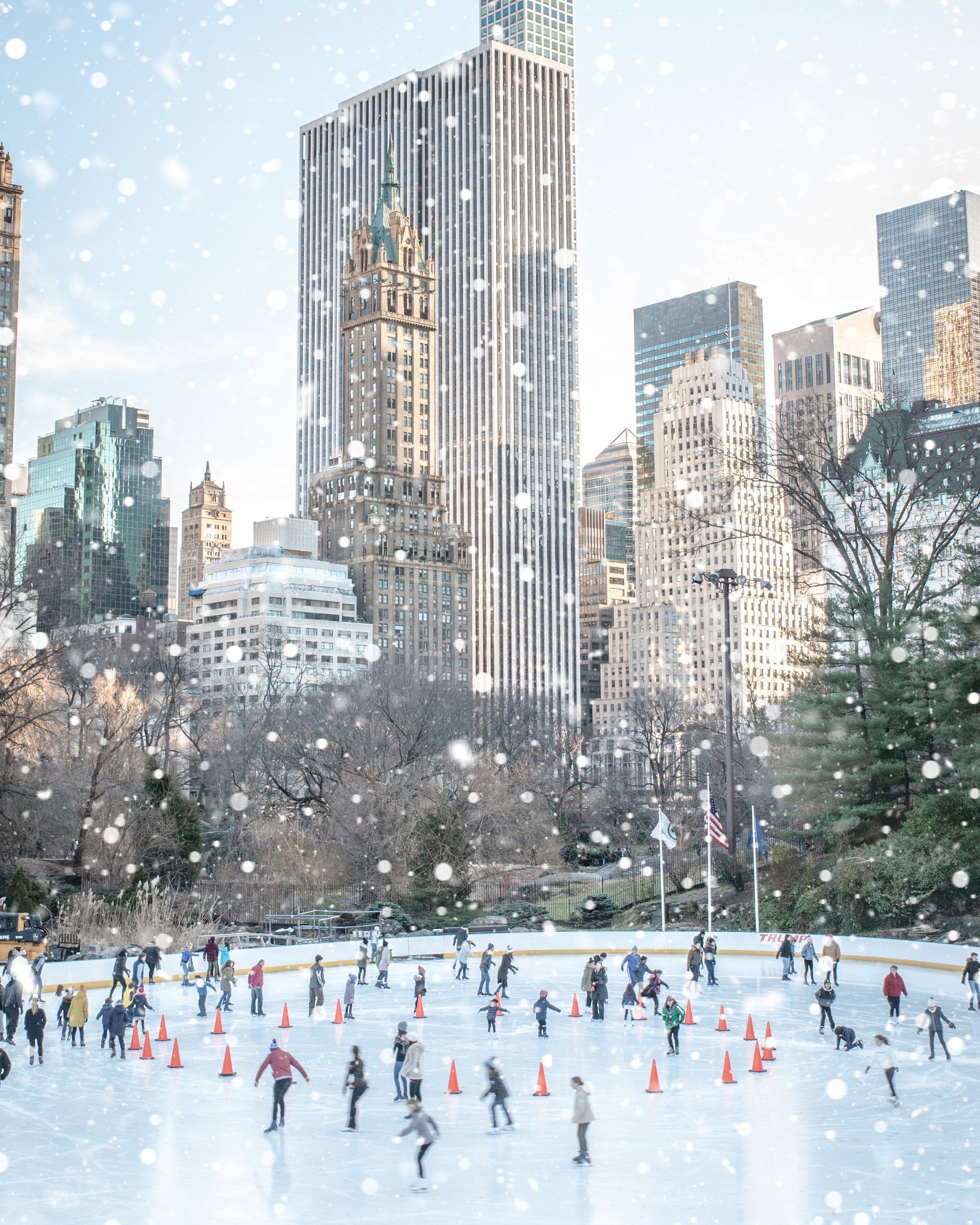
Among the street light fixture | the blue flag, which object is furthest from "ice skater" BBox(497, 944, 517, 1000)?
the street light fixture

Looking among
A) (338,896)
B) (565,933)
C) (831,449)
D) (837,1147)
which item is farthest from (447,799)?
(837,1147)

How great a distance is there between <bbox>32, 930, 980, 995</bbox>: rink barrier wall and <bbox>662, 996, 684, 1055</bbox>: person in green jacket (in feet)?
31.0

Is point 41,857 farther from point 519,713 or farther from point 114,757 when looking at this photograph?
point 519,713

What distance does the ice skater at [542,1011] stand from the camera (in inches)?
969

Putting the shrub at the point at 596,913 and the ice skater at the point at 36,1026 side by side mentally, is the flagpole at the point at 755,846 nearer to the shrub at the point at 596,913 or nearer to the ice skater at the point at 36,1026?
the shrub at the point at 596,913

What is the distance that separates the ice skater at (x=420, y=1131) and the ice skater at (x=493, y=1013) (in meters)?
10.2

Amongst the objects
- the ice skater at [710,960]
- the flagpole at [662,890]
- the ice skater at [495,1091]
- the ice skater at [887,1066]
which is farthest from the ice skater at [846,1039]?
the flagpole at [662,890]

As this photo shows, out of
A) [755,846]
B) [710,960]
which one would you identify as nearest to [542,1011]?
[710,960]

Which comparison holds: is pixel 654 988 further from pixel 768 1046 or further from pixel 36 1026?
pixel 36 1026

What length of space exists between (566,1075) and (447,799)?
31096mm

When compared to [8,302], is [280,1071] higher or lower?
lower

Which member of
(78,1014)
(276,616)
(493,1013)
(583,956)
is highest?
(276,616)

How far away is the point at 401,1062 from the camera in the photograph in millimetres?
19594

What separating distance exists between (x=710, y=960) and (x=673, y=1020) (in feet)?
37.4
